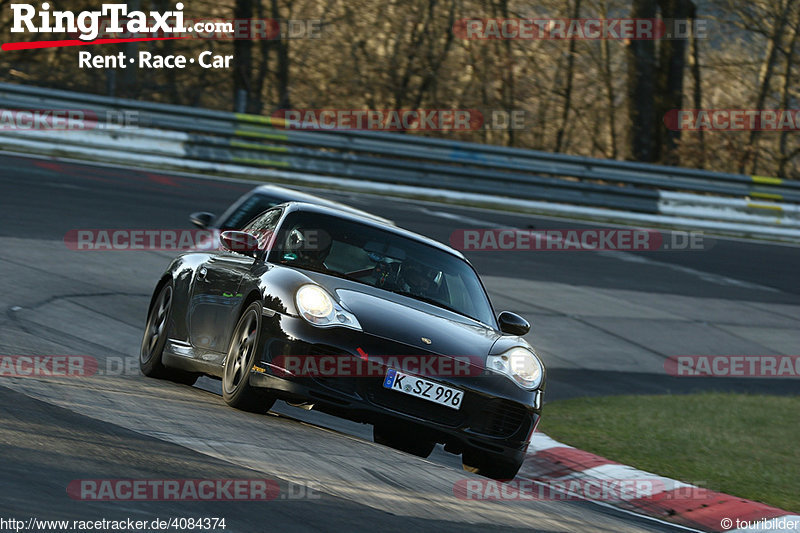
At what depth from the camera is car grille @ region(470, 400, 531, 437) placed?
669 centimetres

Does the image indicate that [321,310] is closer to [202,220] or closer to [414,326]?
[414,326]

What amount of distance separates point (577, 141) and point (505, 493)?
77.0ft

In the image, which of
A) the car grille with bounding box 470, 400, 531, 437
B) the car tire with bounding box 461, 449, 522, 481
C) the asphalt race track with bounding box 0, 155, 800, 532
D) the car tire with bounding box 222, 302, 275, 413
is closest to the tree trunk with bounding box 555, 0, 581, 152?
the asphalt race track with bounding box 0, 155, 800, 532

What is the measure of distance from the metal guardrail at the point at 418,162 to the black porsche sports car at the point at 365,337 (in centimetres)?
1313

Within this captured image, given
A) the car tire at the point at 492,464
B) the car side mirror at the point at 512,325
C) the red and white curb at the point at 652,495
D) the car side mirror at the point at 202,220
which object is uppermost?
the car side mirror at the point at 202,220

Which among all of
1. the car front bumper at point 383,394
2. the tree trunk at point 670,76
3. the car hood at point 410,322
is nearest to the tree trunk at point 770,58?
the tree trunk at point 670,76

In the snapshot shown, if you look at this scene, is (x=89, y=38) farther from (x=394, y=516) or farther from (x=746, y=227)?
(x=394, y=516)

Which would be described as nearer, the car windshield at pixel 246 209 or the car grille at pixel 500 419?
the car grille at pixel 500 419

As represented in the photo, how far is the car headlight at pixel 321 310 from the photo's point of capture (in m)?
6.66

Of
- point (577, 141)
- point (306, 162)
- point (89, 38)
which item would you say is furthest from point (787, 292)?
point (89, 38)

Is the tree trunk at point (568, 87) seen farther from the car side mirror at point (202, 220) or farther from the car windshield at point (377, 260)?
the car windshield at point (377, 260)

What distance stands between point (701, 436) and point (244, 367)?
391 centimetres

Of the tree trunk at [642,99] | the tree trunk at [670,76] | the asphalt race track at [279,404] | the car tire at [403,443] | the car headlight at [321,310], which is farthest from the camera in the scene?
the tree trunk at [670,76]

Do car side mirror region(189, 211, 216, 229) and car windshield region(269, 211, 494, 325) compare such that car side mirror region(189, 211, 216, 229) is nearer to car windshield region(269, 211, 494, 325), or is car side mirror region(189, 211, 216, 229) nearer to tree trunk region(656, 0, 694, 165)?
car windshield region(269, 211, 494, 325)
